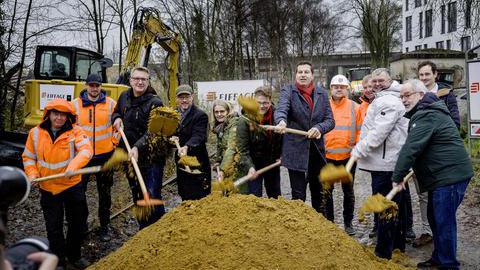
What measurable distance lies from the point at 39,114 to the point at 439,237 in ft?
26.2

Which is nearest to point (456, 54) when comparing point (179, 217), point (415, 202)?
point (415, 202)

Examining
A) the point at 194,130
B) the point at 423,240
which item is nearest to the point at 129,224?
the point at 194,130

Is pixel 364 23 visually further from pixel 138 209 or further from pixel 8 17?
pixel 138 209

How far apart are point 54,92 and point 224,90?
262 inches

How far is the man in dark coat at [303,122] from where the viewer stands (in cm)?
521

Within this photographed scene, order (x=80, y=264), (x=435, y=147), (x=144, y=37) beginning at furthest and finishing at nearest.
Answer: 1. (x=144, y=37)
2. (x=80, y=264)
3. (x=435, y=147)

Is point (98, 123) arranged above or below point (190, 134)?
above

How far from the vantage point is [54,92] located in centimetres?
1016

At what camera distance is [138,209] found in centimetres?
536

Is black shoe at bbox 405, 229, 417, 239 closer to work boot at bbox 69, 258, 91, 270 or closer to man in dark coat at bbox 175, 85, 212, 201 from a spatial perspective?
man in dark coat at bbox 175, 85, 212, 201

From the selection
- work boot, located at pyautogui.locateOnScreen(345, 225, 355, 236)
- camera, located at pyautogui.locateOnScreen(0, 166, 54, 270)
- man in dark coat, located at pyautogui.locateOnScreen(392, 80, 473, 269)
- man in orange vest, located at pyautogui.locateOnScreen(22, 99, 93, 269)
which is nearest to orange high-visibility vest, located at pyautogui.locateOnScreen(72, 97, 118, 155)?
man in orange vest, located at pyautogui.locateOnScreen(22, 99, 93, 269)

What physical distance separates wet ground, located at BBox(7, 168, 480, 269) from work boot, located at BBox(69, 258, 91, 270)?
0.31 meters

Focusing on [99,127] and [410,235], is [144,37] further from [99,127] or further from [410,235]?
[410,235]

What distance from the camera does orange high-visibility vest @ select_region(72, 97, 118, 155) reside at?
598 cm
